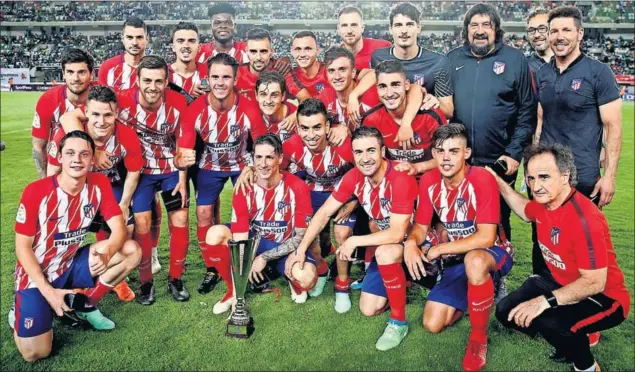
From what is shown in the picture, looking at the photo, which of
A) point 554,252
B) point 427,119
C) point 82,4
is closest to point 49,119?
point 427,119

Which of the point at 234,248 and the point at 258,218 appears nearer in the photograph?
the point at 234,248

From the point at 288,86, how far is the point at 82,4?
34.7 metres

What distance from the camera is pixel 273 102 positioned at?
4047mm

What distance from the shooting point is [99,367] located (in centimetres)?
295

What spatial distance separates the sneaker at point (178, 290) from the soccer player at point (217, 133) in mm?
147

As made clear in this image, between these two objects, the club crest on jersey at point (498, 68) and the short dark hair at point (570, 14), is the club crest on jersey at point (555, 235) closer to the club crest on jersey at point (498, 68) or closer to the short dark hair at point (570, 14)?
the club crest on jersey at point (498, 68)

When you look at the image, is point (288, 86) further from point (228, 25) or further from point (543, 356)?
point (543, 356)

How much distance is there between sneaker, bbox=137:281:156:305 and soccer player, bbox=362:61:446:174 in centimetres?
201

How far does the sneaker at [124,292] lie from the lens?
385 centimetres

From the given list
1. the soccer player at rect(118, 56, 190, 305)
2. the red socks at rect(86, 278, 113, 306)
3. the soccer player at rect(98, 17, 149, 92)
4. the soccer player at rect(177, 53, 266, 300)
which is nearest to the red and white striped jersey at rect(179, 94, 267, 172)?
the soccer player at rect(177, 53, 266, 300)

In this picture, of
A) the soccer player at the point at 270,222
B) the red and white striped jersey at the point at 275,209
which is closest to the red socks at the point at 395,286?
the soccer player at the point at 270,222

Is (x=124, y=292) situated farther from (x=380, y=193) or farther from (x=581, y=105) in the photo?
(x=581, y=105)

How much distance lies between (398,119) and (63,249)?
2427 millimetres

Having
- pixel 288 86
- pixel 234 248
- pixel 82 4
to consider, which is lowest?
pixel 234 248
